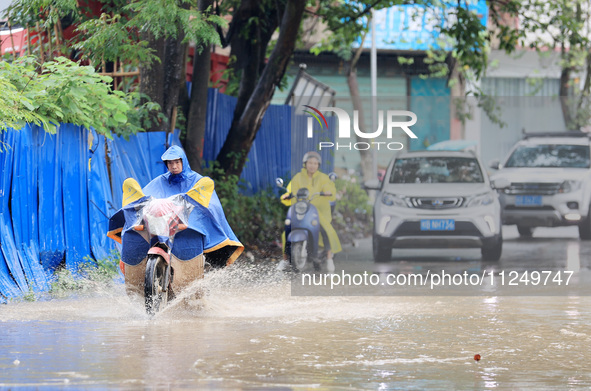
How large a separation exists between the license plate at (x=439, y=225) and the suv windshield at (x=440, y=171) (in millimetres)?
547

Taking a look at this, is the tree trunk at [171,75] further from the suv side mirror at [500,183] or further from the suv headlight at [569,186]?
the suv headlight at [569,186]

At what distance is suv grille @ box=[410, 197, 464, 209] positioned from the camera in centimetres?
1316

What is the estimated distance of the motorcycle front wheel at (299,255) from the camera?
13109 mm

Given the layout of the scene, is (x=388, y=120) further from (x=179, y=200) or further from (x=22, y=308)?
(x=22, y=308)

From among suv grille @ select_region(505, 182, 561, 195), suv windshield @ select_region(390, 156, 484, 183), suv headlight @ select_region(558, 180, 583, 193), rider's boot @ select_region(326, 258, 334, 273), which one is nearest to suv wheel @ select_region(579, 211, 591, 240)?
suv headlight @ select_region(558, 180, 583, 193)

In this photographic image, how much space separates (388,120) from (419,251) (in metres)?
3.41

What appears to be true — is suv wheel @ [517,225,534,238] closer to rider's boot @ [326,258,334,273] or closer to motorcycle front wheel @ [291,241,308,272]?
rider's boot @ [326,258,334,273]

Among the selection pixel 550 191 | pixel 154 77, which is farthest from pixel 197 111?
pixel 550 191

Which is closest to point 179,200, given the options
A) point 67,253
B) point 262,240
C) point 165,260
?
point 165,260

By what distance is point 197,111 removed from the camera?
47.6 ft

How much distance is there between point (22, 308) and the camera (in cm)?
948

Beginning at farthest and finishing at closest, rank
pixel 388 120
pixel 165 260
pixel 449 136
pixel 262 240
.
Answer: pixel 262 240 < pixel 449 136 < pixel 388 120 < pixel 165 260

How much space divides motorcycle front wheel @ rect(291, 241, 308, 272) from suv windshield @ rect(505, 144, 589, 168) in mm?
3011

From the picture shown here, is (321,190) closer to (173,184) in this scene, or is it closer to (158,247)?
(173,184)
